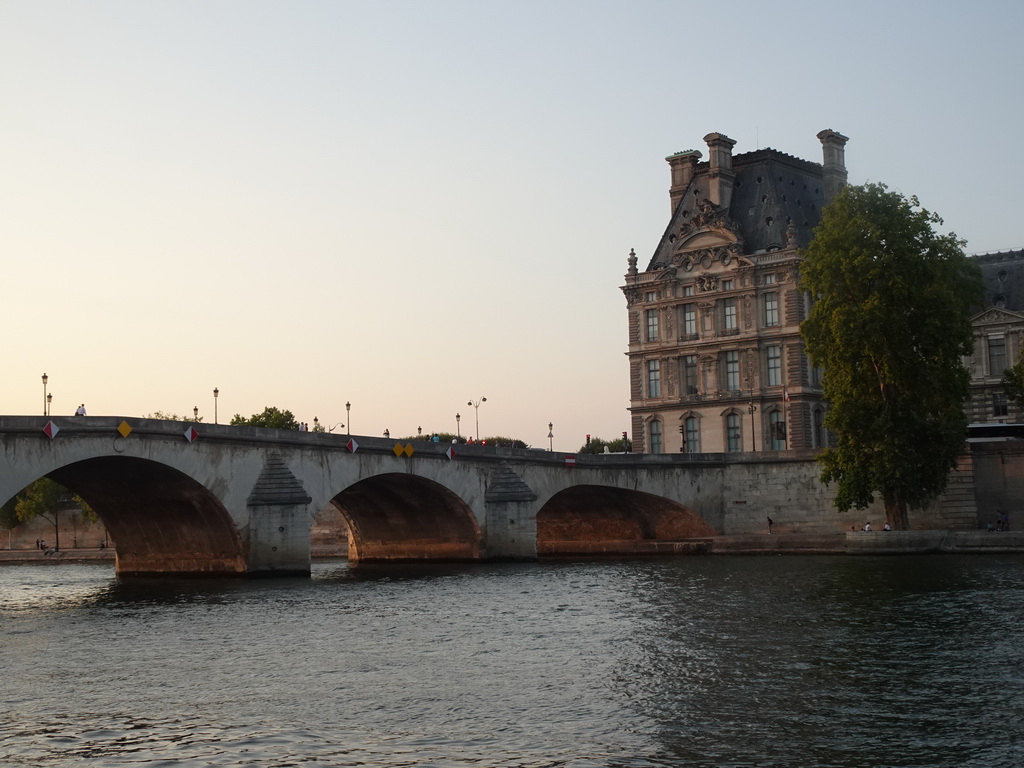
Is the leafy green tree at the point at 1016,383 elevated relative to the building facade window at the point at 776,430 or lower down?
elevated

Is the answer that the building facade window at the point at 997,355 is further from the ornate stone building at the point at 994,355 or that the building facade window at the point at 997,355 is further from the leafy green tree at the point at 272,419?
the leafy green tree at the point at 272,419

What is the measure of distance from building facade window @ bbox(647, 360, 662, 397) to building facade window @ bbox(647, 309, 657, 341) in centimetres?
195

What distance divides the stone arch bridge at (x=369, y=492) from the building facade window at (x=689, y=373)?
1493cm

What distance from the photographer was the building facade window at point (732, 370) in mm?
107875

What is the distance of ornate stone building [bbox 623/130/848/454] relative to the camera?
4158 inches

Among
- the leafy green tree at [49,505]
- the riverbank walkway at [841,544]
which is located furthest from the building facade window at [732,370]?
the leafy green tree at [49,505]

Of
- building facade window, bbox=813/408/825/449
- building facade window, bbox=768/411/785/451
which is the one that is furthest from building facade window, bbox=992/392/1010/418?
building facade window, bbox=768/411/785/451

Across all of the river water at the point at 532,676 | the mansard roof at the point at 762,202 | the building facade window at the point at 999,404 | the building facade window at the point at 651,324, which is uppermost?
the mansard roof at the point at 762,202

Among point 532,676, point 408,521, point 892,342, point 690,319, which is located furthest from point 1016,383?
point 532,676

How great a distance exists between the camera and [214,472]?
65750 millimetres

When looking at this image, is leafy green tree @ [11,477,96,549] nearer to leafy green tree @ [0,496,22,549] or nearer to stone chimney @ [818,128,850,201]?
leafy green tree @ [0,496,22,549]

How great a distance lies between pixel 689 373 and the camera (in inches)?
4345

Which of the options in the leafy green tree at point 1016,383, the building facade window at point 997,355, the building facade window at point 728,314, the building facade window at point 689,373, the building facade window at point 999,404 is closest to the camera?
the leafy green tree at point 1016,383

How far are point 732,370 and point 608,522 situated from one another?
59.4ft
